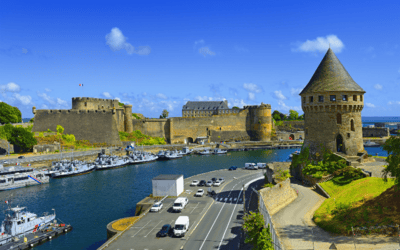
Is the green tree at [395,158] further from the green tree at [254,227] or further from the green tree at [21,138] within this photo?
the green tree at [21,138]

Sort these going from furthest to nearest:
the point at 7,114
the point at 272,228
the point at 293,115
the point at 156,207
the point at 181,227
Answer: the point at 293,115, the point at 7,114, the point at 156,207, the point at 181,227, the point at 272,228

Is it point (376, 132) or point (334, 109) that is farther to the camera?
point (376, 132)

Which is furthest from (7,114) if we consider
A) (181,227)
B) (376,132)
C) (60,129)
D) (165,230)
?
(376,132)

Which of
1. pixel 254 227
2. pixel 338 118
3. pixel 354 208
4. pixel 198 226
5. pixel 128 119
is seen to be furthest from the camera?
pixel 128 119

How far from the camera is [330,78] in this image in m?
26.5

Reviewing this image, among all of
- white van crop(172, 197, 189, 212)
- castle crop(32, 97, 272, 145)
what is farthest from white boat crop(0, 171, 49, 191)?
white van crop(172, 197, 189, 212)

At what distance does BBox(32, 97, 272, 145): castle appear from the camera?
80.6 metres

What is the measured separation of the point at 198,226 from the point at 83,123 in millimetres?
65845

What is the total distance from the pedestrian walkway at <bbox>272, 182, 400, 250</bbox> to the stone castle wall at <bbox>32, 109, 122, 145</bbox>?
69056mm

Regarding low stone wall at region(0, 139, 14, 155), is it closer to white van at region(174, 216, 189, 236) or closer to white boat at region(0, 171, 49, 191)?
white boat at region(0, 171, 49, 191)

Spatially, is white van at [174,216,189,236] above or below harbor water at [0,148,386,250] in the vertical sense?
above

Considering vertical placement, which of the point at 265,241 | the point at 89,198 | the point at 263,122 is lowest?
the point at 89,198

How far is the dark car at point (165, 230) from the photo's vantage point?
22769 mm

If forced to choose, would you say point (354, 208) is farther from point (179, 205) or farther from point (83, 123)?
point (83, 123)
